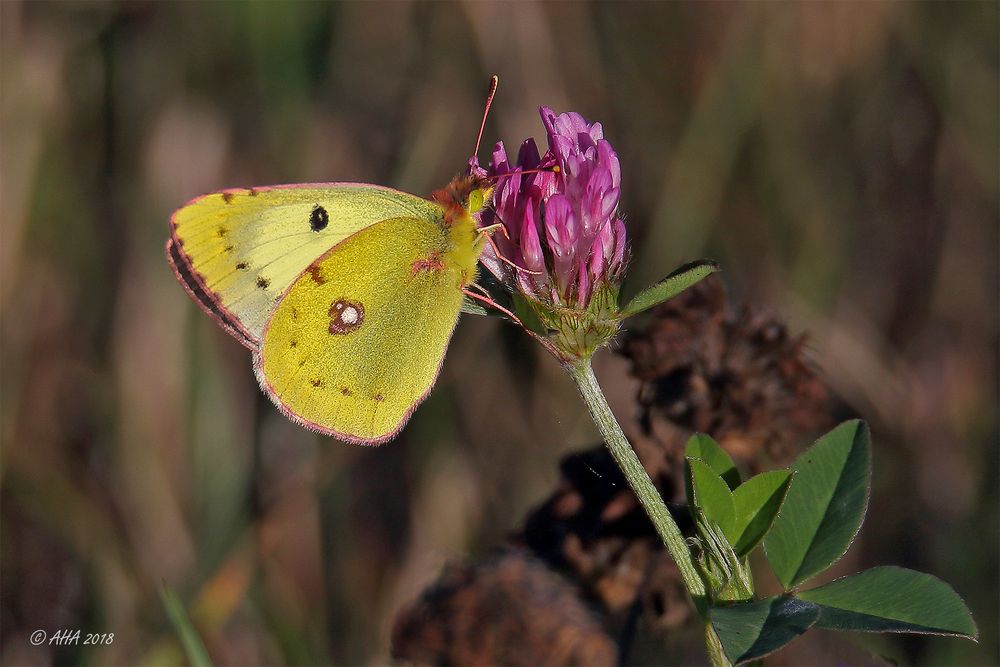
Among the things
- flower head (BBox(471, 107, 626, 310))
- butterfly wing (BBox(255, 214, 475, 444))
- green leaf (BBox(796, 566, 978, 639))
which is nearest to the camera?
green leaf (BBox(796, 566, 978, 639))

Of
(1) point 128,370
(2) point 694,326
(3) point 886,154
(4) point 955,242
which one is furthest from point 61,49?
(4) point 955,242

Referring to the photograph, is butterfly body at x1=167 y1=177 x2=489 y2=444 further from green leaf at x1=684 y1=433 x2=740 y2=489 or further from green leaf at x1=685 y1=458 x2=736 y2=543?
green leaf at x1=685 y1=458 x2=736 y2=543

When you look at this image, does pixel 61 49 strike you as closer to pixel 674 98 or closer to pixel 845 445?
pixel 674 98

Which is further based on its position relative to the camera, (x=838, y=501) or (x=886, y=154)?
(x=886, y=154)

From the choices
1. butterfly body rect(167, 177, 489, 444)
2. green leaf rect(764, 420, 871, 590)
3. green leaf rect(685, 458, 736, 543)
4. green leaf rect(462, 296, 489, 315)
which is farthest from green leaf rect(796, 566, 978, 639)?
butterfly body rect(167, 177, 489, 444)

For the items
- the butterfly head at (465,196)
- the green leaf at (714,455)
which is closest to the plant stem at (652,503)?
the green leaf at (714,455)

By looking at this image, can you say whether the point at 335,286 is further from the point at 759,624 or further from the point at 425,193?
the point at 425,193

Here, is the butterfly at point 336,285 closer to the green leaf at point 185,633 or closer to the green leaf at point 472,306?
the green leaf at point 472,306
